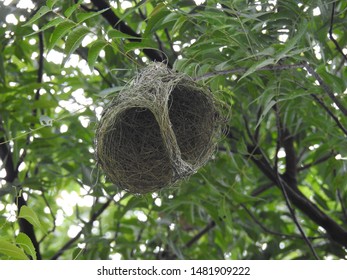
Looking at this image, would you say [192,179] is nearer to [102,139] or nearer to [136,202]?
[136,202]

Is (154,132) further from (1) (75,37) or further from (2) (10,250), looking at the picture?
(2) (10,250)

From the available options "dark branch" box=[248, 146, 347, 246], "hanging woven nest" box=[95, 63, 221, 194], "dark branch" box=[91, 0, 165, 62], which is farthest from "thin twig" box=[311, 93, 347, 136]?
"dark branch" box=[91, 0, 165, 62]

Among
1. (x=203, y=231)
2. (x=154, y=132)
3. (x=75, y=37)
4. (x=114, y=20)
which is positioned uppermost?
(x=114, y=20)

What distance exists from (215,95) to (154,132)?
0.26 metres

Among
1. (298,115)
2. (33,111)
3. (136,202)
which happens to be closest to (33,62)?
(33,111)

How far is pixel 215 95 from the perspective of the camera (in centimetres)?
239

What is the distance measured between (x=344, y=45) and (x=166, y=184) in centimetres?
101

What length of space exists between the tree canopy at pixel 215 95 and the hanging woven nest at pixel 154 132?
87 millimetres

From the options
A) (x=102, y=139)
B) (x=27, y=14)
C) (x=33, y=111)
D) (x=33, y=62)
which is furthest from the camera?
(x=33, y=62)

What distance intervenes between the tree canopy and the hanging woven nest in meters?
0.09

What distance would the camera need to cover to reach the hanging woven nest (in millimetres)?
2141

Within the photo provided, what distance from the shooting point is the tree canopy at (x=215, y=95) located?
7.59 feet

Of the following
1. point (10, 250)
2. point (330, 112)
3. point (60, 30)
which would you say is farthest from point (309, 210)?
point (10, 250)

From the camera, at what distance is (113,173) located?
7.29 feet
